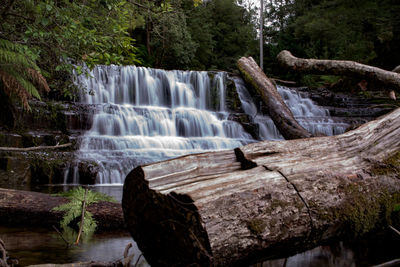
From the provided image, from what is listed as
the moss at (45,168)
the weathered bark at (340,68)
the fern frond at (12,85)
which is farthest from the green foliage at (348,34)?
the fern frond at (12,85)

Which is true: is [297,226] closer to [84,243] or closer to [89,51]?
[84,243]

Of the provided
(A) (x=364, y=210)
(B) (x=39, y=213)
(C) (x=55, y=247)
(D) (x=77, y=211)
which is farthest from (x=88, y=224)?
(A) (x=364, y=210)

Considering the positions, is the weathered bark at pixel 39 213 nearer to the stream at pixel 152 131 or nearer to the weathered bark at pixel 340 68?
the stream at pixel 152 131

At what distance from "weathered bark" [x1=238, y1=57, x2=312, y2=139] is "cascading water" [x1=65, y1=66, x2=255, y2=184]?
107 inches

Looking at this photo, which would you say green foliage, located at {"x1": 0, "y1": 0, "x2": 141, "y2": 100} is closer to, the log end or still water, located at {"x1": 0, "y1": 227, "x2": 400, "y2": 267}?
still water, located at {"x1": 0, "y1": 227, "x2": 400, "y2": 267}

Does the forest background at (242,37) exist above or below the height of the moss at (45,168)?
above

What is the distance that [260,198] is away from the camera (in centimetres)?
217

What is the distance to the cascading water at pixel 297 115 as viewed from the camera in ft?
50.5

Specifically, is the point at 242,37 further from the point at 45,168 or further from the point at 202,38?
the point at 45,168

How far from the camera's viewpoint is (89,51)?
6934mm

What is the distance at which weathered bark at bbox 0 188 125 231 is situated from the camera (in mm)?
3863

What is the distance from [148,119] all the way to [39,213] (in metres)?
9.86

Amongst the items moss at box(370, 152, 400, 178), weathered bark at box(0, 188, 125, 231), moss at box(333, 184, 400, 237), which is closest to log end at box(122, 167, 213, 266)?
moss at box(333, 184, 400, 237)

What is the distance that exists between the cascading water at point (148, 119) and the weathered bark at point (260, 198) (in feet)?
22.9
